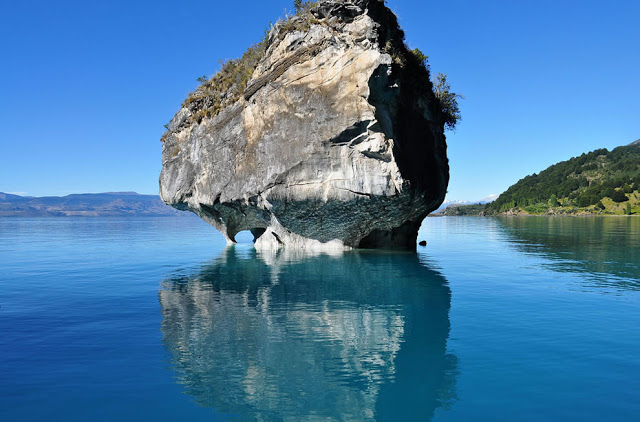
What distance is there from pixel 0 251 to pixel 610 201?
472 feet

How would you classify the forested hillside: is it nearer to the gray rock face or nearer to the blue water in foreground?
the gray rock face

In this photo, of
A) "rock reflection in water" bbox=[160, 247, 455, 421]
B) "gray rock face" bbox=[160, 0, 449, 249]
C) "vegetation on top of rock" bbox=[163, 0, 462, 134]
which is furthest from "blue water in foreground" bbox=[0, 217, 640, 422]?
"vegetation on top of rock" bbox=[163, 0, 462, 134]

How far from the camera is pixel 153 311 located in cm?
1344

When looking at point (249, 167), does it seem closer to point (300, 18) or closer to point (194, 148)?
point (194, 148)

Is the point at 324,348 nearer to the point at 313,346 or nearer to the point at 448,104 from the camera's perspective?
the point at 313,346

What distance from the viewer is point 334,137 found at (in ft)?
76.6

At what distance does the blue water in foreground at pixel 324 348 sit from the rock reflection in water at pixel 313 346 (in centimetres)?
4

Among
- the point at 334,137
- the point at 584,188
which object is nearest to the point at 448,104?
the point at 334,137

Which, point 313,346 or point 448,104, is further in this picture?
point 448,104

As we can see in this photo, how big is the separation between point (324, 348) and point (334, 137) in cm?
1558

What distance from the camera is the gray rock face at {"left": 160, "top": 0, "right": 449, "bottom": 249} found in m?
22.8

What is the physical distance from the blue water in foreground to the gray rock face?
6.71 m

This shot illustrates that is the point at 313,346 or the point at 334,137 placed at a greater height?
the point at 334,137

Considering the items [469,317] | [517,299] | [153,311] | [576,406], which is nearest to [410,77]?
[517,299]
